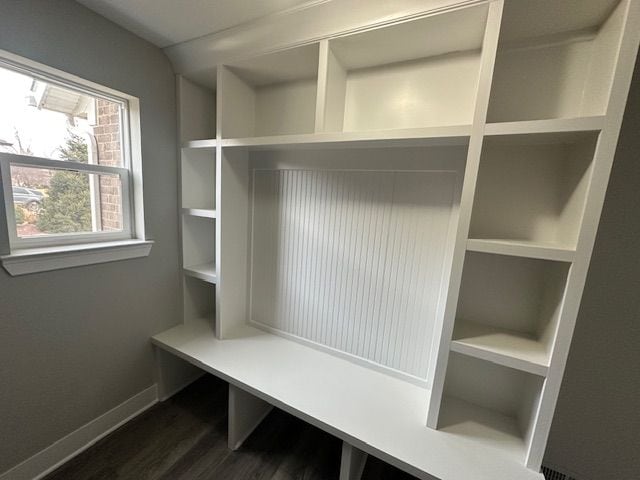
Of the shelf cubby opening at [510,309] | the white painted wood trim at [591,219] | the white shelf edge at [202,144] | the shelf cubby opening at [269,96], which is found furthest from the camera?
the white shelf edge at [202,144]

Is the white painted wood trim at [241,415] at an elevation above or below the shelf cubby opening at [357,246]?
below

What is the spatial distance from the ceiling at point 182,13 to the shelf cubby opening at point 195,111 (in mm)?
277

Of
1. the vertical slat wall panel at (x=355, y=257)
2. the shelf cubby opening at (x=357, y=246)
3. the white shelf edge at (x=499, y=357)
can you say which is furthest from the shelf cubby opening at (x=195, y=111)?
the white shelf edge at (x=499, y=357)

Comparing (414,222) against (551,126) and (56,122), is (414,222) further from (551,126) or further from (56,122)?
(56,122)

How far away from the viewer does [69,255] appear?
52.0 inches

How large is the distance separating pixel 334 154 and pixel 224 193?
2.36 feet

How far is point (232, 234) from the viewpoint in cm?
175

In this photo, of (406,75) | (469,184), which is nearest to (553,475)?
(469,184)

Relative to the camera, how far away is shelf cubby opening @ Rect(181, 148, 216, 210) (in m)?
1.81

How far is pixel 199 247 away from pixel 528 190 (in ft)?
6.63

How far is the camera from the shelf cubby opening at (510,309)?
39.0 inches

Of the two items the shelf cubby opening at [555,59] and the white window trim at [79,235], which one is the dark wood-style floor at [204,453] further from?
the shelf cubby opening at [555,59]

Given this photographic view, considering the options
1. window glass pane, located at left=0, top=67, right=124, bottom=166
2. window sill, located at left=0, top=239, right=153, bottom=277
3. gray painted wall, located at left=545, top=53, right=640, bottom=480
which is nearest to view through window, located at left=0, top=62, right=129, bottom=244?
window glass pane, located at left=0, top=67, right=124, bottom=166

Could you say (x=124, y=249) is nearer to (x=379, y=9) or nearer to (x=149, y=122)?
(x=149, y=122)
